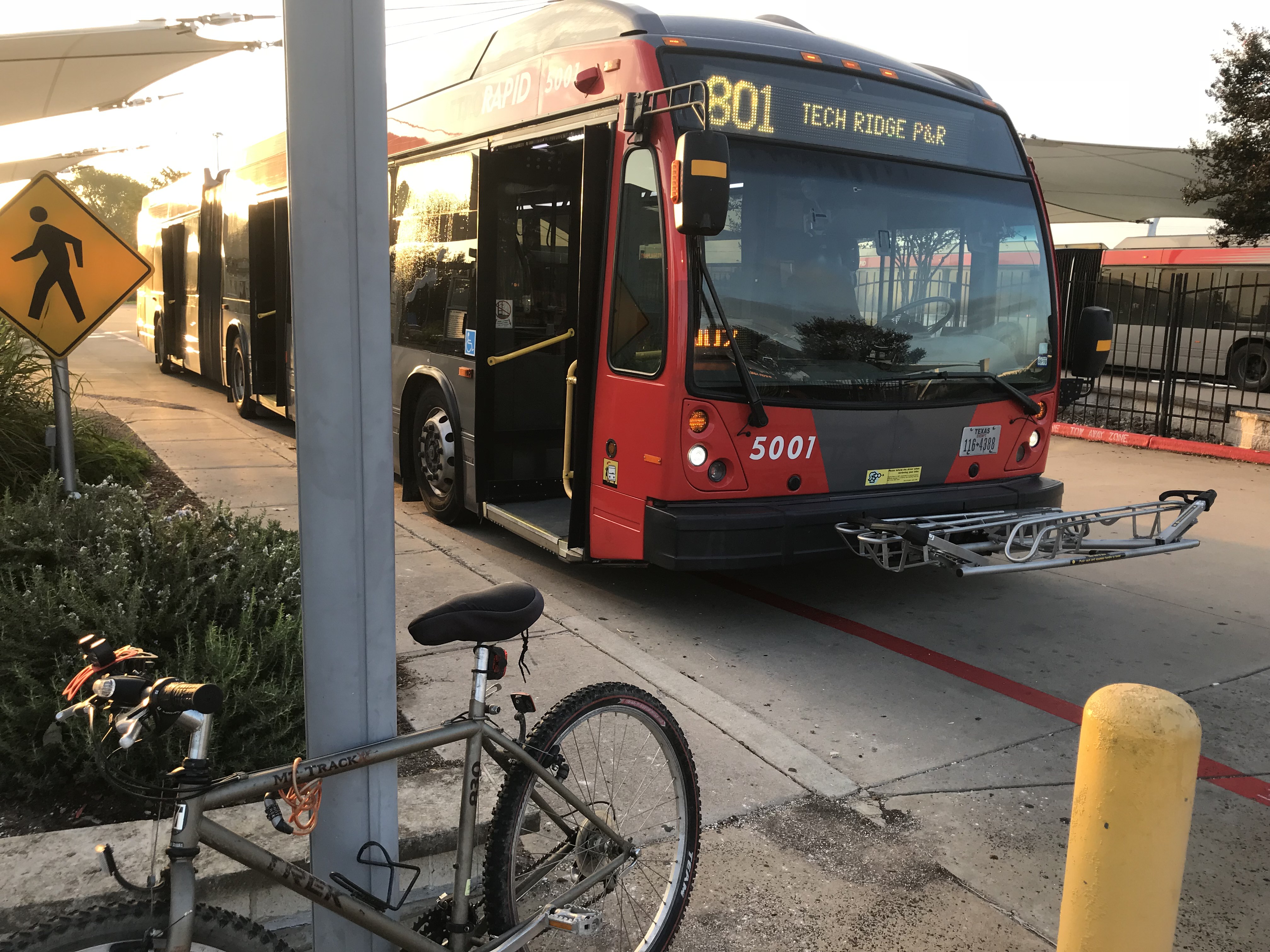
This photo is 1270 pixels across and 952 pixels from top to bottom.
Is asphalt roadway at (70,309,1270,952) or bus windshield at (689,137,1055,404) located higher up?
bus windshield at (689,137,1055,404)

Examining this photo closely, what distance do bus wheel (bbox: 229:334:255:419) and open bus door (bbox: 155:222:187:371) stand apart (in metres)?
3.88

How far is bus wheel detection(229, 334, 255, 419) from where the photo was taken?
515 inches

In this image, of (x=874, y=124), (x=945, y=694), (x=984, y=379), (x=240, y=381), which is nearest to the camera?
(x=945, y=694)

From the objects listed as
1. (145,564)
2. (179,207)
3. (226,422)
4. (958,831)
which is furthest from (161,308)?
(958,831)

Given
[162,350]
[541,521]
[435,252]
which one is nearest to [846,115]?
[541,521]

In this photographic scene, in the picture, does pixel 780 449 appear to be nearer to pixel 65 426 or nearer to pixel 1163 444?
pixel 65 426

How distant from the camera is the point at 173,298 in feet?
60.7

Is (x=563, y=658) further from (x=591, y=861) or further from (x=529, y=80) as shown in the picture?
(x=529, y=80)

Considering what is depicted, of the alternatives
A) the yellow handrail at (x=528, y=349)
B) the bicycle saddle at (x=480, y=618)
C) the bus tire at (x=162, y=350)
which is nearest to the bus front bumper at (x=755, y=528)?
the yellow handrail at (x=528, y=349)

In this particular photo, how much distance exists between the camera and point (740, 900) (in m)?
3.23

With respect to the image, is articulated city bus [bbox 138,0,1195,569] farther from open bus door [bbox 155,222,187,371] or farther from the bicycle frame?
open bus door [bbox 155,222,187,371]

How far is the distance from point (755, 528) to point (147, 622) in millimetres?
2843

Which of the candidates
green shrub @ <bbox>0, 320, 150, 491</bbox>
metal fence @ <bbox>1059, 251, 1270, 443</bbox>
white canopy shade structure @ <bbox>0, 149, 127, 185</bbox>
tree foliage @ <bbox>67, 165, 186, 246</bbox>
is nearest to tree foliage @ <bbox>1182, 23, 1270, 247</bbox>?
metal fence @ <bbox>1059, 251, 1270, 443</bbox>

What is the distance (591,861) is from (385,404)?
132 cm
